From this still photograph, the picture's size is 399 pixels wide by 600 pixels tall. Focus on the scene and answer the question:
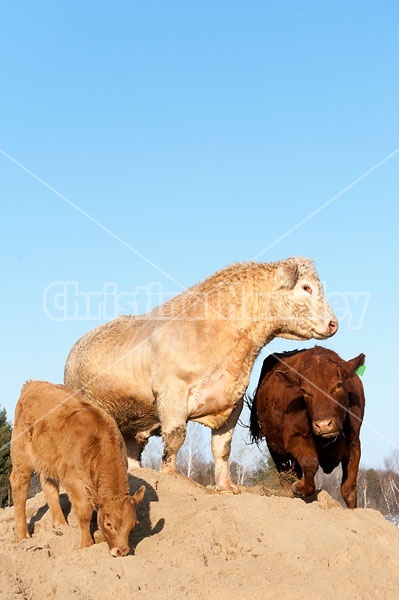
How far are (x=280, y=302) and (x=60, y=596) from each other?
6.01 metres

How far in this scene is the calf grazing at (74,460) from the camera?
7.37 metres

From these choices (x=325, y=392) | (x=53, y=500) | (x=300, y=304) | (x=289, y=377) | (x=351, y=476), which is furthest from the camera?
(x=300, y=304)

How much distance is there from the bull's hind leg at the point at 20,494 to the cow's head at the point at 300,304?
4.26m

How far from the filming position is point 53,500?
862 centimetres

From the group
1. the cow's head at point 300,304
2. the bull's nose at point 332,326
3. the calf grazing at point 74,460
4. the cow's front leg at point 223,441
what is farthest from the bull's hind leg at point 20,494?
the bull's nose at point 332,326

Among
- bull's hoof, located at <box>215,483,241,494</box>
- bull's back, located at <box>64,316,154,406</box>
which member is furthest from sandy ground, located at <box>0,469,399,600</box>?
bull's back, located at <box>64,316,154,406</box>

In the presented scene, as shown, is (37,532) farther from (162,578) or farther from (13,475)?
(162,578)

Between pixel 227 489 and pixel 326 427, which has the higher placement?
pixel 326 427


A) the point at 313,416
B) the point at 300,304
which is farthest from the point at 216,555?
the point at 300,304


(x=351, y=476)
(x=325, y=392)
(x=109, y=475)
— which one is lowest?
(x=351, y=476)

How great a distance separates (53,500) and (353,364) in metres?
4.51

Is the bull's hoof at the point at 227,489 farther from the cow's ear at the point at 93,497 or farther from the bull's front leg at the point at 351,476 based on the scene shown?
the cow's ear at the point at 93,497

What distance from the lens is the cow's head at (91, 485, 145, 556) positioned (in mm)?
7129

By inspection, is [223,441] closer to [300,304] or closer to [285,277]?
[300,304]
